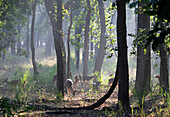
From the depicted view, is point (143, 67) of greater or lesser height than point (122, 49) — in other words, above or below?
below

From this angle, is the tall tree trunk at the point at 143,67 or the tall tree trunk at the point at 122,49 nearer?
the tall tree trunk at the point at 122,49

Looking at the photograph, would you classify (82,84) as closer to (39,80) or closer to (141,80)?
(39,80)

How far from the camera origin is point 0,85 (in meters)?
13.9

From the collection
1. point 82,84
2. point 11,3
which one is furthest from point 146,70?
point 11,3

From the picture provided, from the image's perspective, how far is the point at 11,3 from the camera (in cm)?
1442

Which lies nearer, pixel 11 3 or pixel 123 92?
pixel 123 92

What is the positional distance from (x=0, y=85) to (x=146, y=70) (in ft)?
27.4

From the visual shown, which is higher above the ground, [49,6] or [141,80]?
[49,6]

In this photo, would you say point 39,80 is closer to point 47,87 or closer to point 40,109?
point 47,87

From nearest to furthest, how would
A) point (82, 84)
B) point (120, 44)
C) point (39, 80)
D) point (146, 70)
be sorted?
1. point (120, 44)
2. point (146, 70)
3. point (39, 80)
4. point (82, 84)

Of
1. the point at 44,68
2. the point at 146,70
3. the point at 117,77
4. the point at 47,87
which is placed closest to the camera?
the point at 117,77

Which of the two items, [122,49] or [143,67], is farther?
[143,67]

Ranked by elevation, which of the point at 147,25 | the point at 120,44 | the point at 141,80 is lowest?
the point at 141,80

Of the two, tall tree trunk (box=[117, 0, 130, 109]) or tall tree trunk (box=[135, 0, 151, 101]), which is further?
tall tree trunk (box=[135, 0, 151, 101])
